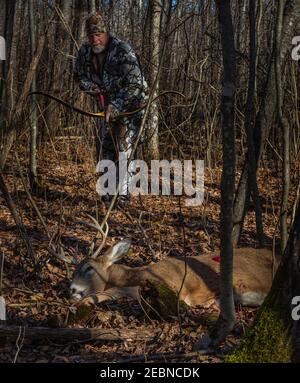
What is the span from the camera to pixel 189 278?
20.0 ft

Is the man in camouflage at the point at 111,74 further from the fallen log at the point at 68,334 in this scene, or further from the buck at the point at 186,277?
the fallen log at the point at 68,334

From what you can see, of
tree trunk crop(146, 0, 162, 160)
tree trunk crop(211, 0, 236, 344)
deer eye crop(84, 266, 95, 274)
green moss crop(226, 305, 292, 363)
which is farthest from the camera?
tree trunk crop(146, 0, 162, 160)

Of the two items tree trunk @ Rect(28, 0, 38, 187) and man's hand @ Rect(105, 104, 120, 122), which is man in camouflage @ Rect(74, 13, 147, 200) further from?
tree trunk @ Rect(28, 0, 38, 187)

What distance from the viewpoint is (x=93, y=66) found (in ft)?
26.8

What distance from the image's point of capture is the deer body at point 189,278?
5.91 meters

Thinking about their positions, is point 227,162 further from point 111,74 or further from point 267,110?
point 111,74

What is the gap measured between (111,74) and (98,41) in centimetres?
43

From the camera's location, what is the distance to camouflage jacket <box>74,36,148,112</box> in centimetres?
809

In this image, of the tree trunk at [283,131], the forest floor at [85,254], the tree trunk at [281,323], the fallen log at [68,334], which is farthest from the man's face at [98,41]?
the tree trunk at [281,323]

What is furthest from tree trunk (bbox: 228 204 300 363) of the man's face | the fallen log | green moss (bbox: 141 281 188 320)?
the man's face

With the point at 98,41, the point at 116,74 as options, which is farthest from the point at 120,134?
the point at 98,41

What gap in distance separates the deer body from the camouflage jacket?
7.54 feet

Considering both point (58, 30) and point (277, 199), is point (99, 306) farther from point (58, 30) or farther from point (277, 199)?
point (58, 30)

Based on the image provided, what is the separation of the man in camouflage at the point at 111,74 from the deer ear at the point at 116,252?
1733 millimetres
